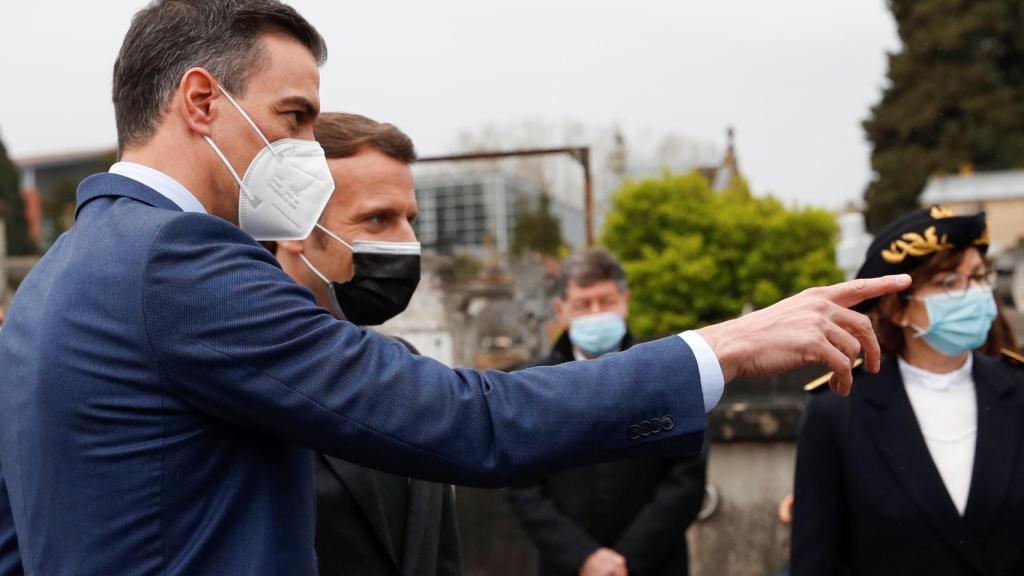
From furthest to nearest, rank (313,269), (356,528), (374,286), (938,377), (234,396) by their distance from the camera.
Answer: (938,377)
(374,286)
(313,269)
(356,528)
(234,396)

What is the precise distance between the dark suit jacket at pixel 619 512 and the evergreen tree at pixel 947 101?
126ft

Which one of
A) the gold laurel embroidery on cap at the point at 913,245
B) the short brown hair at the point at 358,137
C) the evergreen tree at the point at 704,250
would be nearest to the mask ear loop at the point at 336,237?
the short brown hair at the point at 358,137

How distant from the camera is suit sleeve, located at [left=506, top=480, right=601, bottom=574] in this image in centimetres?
462

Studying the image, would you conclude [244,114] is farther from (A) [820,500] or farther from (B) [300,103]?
(A) [820,500]

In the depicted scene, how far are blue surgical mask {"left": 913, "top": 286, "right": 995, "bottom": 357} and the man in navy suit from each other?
6.86ft

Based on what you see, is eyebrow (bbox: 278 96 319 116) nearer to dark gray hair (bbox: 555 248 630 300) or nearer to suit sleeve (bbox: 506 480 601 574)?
suit sleeve (bbox: 506 480 601 574)

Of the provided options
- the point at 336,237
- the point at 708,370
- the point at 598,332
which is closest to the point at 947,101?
the point at 598,332

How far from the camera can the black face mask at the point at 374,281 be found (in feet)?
10.5

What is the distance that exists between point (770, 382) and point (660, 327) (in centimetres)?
3136

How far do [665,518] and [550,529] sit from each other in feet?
1.54

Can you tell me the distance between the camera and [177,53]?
6.88 feet

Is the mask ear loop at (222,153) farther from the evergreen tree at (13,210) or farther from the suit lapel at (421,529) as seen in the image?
the evergreen tree at (13,210)

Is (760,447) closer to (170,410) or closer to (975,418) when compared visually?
(975,418)

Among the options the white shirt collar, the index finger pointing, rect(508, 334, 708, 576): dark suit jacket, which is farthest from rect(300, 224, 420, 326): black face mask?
Result: rect(508, 334, 708, 576): dark suit jacket
